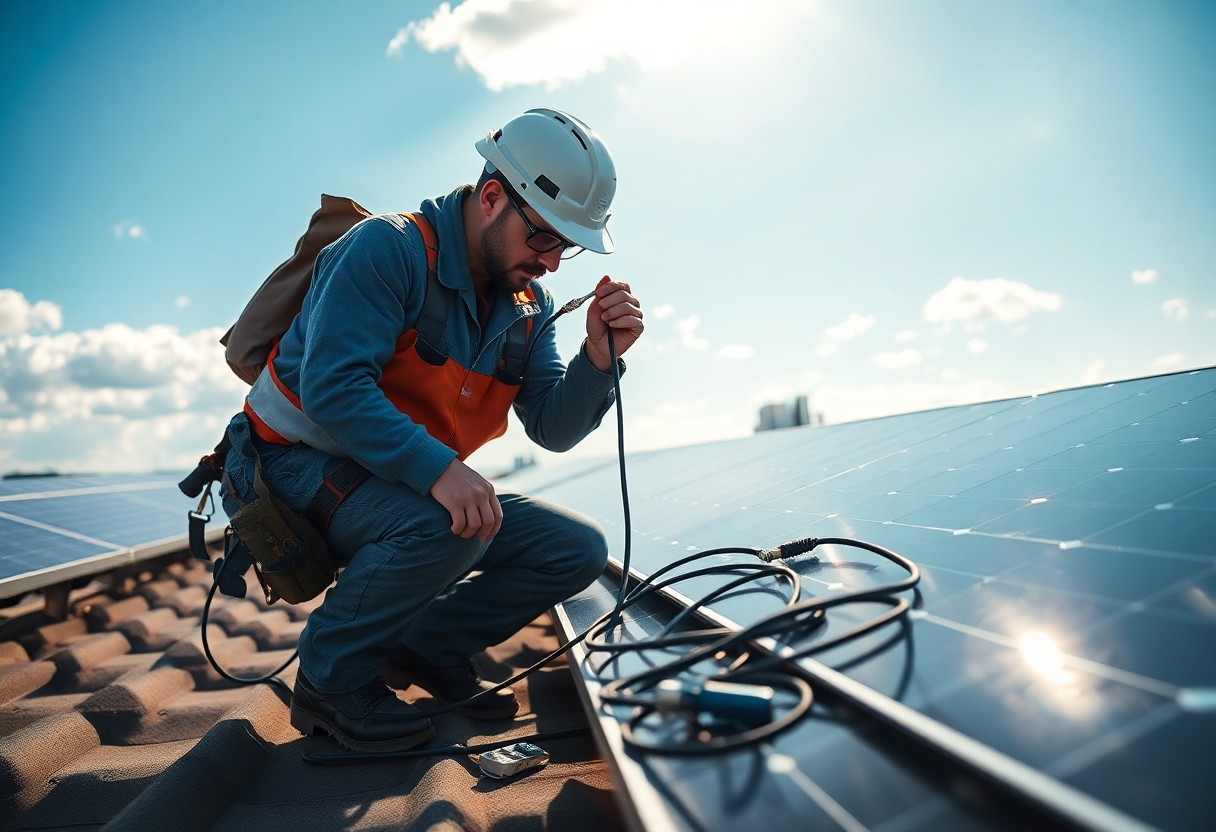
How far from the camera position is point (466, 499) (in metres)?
2.07

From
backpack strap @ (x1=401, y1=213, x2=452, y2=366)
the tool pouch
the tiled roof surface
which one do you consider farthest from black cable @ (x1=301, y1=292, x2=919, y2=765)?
backpack strap @ (x1=401, y1=213, x2=452, y2=366)

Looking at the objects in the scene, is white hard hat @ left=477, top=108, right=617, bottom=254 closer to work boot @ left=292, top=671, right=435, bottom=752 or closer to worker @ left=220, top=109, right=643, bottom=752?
worker @ left=220, top=109, right=643, bottom=752

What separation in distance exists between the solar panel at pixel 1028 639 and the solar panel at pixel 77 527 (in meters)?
3.17

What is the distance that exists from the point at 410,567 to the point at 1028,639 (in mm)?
1539

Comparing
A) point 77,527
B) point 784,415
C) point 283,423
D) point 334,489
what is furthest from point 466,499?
point 784,415

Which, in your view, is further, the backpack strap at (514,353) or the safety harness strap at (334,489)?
the backpack strap at (514,353)

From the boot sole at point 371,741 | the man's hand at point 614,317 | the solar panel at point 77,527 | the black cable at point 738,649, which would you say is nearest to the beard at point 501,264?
the man's hand at point 614,317

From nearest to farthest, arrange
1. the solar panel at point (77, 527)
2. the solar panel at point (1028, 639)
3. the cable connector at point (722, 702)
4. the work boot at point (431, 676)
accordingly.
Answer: the solar panel at point (1028, 639)
the cable connector at point (722, 702)
the work boot at point (431, 676)
the solar panel at point (77, 527)

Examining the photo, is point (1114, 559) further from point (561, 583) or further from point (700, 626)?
point (561, 583)

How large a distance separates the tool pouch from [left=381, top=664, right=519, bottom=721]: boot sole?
376 mm

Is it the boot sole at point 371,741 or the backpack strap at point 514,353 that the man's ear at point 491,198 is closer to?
the backpack strap at point 514,353

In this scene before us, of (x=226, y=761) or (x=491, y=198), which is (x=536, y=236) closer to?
(x=491, y=198)

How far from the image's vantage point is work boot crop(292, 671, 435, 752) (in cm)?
208

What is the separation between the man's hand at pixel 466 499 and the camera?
6.81 feet
